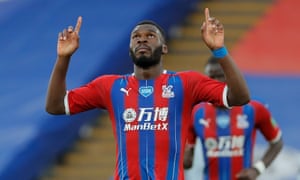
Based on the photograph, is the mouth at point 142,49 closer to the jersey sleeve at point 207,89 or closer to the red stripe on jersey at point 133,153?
the jersey sleeve at point 207,89

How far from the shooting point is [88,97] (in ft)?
21.4

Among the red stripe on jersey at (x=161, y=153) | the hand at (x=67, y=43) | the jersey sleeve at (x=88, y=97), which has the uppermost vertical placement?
the hand at (x=67, y=43)

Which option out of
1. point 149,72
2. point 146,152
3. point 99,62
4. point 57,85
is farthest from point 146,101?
point 99,62

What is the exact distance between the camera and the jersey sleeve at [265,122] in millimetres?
8383

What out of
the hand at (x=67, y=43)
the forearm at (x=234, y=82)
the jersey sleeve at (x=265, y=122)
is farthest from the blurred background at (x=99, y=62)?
the forearm at (x=234, y=82)

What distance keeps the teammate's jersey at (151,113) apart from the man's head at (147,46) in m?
0.18

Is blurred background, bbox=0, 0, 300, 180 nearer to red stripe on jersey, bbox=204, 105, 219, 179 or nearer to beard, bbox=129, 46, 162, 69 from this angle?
red stripe on jersey, bbox=204, 105, 219, 179

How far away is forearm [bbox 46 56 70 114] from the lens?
6.38m

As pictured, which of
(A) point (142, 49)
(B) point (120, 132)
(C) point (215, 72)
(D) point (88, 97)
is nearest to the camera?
(A) point (142, 49)

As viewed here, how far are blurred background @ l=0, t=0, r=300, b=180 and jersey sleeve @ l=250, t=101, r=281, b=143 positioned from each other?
248 cm

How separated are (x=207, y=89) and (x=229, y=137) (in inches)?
82.2

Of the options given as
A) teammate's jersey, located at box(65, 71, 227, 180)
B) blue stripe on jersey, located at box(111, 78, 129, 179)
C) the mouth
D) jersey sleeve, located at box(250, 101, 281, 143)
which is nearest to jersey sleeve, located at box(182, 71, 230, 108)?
teammate's jersey, located at box(65, 71, 227, 180)

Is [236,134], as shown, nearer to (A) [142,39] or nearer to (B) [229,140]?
(B) [229,140]

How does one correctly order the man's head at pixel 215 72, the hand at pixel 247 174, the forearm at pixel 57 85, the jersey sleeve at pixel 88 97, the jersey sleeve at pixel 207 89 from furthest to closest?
the hand at pixel 247 174, the man's head at pixel 215 72, the jersey sleeve at pixel 88 97, the forearm at pixel 57 85, the jersey sleeve at pixel 207 89
